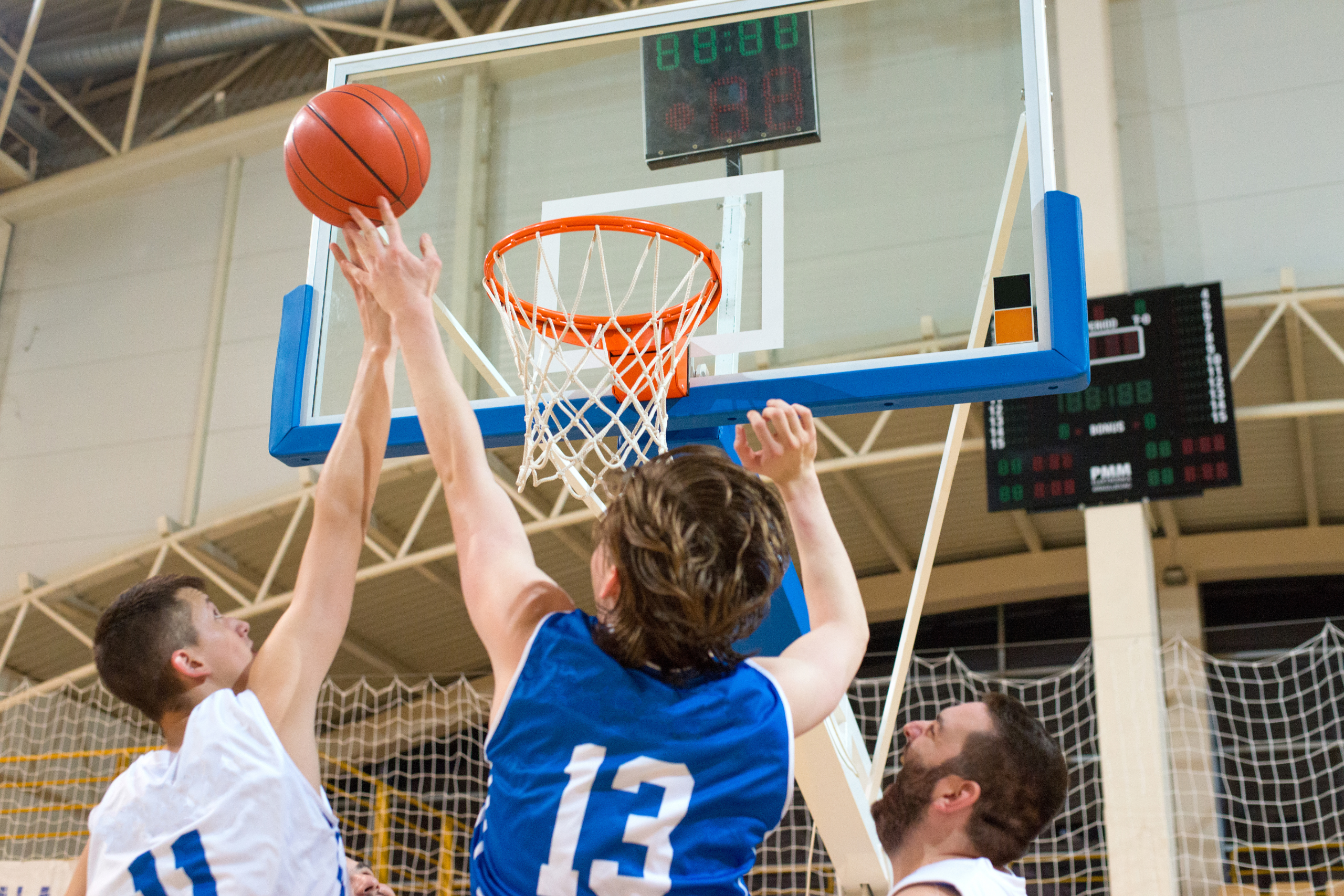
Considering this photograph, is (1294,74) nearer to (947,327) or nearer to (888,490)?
(888,490)

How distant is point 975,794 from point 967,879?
221 mm

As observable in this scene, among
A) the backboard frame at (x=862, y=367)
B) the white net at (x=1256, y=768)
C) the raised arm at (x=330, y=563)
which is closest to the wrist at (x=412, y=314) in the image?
the raised arm at (x=330, y=563)

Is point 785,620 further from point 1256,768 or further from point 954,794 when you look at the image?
point 1256,768

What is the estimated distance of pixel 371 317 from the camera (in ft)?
7.55

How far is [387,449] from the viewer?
134 inches

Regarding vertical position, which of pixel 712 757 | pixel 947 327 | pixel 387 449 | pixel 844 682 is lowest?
pixel 712 757

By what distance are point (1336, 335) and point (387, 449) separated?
8.07 meters

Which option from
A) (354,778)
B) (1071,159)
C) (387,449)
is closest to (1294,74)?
(1071,159)

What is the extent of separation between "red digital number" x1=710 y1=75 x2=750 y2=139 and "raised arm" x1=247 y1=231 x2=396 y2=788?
1.74 m

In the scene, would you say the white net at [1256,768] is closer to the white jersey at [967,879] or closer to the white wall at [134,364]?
the white jersey at [967,879]

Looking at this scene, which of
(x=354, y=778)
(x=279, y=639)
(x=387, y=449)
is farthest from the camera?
(x=354, y=778)

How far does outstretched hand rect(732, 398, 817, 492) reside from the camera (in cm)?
193

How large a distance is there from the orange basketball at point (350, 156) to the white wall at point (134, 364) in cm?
836

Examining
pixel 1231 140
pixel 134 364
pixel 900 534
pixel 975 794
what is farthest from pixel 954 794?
pixel 134 364
